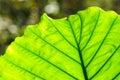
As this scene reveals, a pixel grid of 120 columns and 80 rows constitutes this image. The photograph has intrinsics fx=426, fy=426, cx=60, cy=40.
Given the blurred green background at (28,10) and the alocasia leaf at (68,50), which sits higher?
the alocasia leaf at (68,50)

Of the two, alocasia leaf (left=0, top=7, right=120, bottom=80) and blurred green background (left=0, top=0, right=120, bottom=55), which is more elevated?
alocasia leaf (left=0, top=7, right=120, bottom=80)

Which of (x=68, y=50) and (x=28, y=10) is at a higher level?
(x=68, y=50)

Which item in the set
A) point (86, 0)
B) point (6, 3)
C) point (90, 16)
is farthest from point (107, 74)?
point (6, 3)

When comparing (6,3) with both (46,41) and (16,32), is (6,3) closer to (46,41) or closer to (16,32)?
(16,32)

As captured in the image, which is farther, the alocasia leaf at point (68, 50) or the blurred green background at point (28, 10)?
the blurred green background at point (28, 10)

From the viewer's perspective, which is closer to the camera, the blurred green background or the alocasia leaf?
the alocasia leaf
